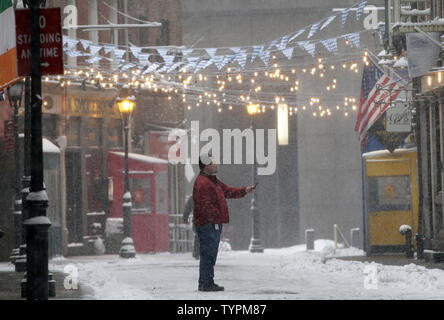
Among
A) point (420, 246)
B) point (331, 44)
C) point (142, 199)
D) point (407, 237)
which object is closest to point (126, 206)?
point (142, 199)

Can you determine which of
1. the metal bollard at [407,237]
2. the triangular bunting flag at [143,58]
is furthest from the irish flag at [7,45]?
the metal bollard at [407,237]

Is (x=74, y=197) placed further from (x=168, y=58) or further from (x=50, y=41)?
(x=50, y=41)

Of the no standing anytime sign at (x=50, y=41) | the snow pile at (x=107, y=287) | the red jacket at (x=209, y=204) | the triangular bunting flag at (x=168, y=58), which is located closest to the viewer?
the no standing anytime sign at (x=50, y=41)

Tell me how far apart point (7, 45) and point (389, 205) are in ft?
41.8

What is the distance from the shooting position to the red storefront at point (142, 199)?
33500 millimetres

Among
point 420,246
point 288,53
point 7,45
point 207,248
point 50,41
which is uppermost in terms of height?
point 288,53

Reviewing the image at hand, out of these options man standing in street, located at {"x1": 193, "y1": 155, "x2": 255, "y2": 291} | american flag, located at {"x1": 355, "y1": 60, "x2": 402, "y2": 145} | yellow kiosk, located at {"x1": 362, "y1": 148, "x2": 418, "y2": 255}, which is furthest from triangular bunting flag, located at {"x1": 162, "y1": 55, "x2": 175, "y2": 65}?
man standing in street, located at {"x1": 193, "y1": 155, "x2": 255, "y2": 291}

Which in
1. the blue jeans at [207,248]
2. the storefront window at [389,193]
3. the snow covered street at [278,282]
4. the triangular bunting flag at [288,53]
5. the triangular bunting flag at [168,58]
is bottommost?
the snow covered street at [278,282]

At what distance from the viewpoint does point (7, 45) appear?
16.2m

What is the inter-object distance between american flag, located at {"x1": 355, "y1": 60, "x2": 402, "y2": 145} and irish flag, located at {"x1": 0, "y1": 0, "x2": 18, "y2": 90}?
31.6 ft

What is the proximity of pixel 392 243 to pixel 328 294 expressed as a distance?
1172 centimetres

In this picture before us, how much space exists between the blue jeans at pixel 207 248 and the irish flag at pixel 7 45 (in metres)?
4.04

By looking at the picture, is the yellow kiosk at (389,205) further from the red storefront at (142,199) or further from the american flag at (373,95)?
the red storefront at (142,199)
